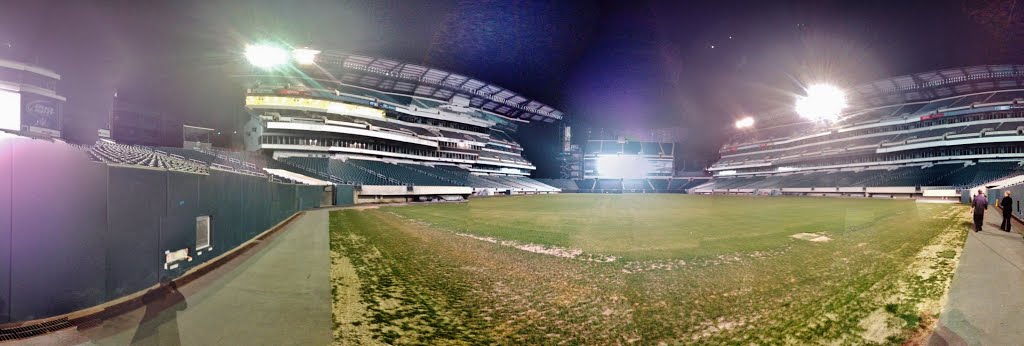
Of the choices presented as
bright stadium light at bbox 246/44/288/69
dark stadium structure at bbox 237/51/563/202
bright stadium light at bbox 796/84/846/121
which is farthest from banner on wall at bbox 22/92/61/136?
bright stadium light at bbox 796/84/846/121

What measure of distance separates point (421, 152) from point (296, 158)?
626 inches

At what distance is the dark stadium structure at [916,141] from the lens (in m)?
38.4

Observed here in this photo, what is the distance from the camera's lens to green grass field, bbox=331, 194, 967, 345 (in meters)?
2.82

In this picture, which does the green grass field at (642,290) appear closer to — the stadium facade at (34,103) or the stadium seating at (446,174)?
the stadium facade at (34,103)

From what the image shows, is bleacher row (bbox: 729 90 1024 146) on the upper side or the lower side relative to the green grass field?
upper

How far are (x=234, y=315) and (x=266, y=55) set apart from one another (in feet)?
124

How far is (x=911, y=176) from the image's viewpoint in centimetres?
4041

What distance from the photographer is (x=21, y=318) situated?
128 inches

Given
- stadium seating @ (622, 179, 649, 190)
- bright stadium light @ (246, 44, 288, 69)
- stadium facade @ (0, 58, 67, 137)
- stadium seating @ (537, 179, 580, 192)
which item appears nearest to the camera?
stadium facade @ (0, 58, 67, 137)

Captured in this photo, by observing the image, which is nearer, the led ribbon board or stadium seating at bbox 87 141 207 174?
stadium seating at bbox 87 141 207 174

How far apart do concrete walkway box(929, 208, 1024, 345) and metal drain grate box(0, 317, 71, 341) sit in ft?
24.0

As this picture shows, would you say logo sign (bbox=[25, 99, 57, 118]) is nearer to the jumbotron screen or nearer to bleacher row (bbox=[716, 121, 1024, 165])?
bleacher row (bbox=[716, 121, 1024, 165])

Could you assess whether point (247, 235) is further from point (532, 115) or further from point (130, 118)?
point (532, 115)

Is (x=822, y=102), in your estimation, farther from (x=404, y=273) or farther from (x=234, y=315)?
(x=234, y=315)
